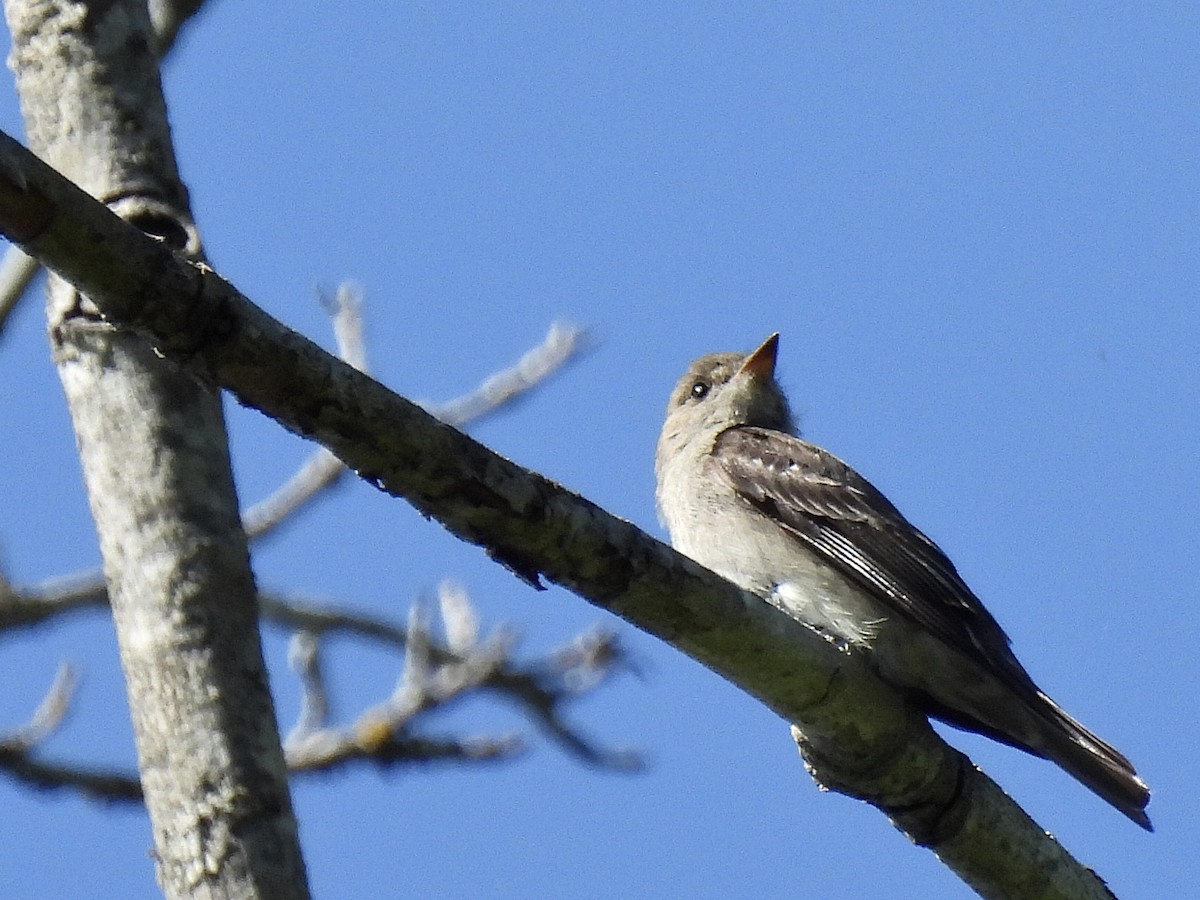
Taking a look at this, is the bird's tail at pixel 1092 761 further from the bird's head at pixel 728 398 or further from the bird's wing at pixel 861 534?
the bird's head at pixel 728 398

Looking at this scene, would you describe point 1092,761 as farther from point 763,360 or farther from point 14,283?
point 14,283

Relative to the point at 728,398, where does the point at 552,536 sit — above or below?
below

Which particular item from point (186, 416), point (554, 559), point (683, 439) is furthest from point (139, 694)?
point (683, 439)

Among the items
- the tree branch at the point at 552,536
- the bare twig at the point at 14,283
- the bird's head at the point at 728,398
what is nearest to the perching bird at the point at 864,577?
the bird's head at the point at 728,398

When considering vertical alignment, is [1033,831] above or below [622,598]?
below

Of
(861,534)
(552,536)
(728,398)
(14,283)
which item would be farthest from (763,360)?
(552,536)

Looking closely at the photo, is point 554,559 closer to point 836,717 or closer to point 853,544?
point 836,717
